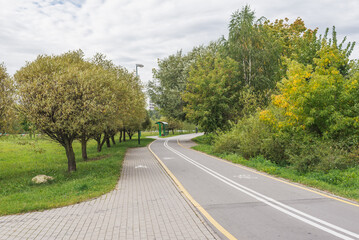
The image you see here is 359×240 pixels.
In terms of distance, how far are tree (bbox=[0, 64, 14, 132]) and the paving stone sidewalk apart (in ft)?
18.1

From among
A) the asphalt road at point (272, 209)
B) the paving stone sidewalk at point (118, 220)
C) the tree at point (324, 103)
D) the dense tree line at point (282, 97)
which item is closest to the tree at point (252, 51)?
the dense tree line at point (282, 97)

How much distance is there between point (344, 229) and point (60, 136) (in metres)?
11.5

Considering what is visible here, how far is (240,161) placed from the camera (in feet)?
46.2

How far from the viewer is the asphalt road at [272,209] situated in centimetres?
509

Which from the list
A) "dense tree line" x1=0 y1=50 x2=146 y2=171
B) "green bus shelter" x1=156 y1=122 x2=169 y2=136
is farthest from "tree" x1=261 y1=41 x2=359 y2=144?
"green bus shelter" x1=156 y1=122 x2=169 y2=136

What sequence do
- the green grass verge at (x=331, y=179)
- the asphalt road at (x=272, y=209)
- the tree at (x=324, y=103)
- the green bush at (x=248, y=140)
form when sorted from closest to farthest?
the asphalt road at (x=272, y=209) → the green grass verge at (x=331, y=179) → the tree at (x=324, y=103) → the green bush at (x=248, y=140)

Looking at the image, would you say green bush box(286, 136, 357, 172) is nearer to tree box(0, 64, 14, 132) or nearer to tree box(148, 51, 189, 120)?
tree box(0, 64, 14, 132)

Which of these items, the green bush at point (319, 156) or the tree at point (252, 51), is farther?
the tree at point (252, 51)

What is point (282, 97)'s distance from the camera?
42.1 feet

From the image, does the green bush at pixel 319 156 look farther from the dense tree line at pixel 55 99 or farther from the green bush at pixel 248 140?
the dense tree line at pixel 55 99

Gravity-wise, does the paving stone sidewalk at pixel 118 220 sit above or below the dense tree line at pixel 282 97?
below

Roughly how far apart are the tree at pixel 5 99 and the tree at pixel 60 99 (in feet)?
1.38

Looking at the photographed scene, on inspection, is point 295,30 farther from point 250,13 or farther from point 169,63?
point 169,63

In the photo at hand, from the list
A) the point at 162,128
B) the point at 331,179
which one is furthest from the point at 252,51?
the point at 162,128
